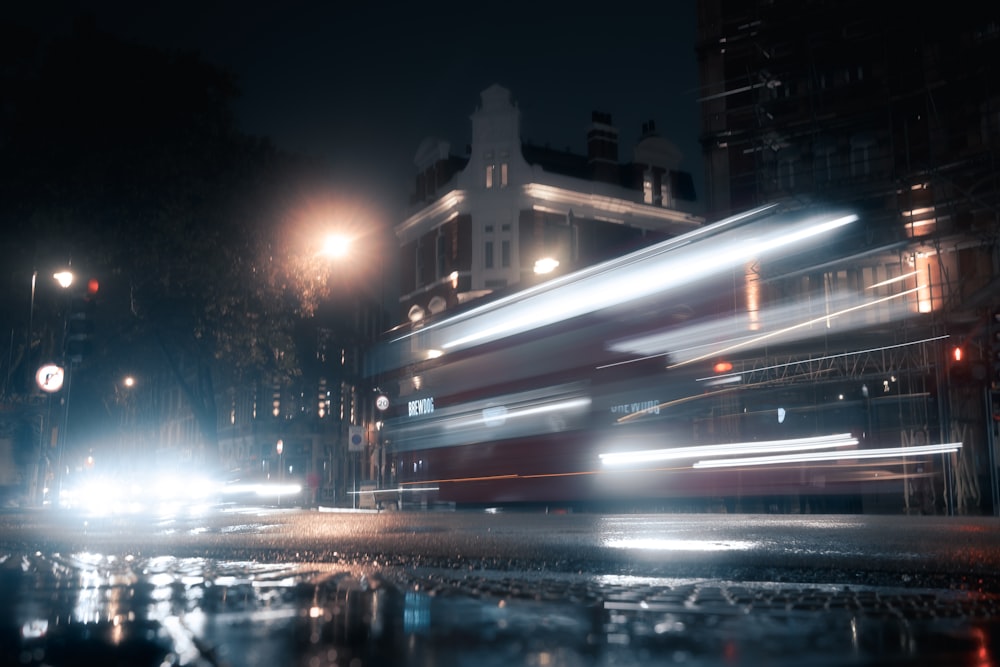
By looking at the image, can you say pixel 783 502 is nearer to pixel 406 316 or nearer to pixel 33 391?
pixel 33 391

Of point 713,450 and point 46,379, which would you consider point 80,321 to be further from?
point 713,450

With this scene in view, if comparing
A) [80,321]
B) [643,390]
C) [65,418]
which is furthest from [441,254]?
[643,390]

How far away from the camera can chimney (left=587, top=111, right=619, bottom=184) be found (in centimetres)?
5469

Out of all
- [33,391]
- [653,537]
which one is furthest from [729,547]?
[33,391]

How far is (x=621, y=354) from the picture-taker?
49.0ft

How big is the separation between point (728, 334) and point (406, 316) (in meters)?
43.9

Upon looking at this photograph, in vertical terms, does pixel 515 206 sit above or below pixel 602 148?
below

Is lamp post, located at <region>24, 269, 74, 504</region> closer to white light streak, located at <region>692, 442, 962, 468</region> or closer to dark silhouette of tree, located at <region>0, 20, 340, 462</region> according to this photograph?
dark silhouette of tree, located at <region>0, 20, 340, 462</region>

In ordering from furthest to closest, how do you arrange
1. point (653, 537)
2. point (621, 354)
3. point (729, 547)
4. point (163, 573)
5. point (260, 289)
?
point (260, 289) < point (621, 354) < point (653, 537) < point (729, 547) < point (163, 573)

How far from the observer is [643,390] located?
49.1ft

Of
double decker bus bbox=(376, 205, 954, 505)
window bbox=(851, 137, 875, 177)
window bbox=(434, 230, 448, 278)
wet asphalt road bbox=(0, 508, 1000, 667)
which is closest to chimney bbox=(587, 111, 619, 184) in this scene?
window bbox=(434, 230, 448, 278)

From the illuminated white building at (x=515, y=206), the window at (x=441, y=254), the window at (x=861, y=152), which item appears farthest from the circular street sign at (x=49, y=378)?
the window at (x=441, y=254)

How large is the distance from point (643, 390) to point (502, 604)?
10.9 metres

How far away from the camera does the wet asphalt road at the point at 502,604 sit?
10.2ft
